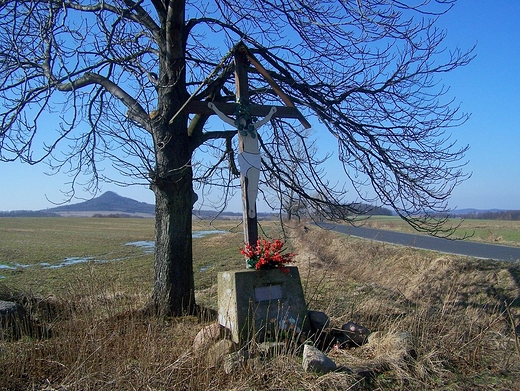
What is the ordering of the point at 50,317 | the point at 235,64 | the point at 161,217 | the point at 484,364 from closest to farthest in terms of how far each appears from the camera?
the point at 484,364 → the point at 50,317 → the point at 235,64 → the point at 161,217

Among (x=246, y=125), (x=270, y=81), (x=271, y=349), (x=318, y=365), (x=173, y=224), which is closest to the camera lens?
(x=318, y=365)

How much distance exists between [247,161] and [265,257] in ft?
4.25

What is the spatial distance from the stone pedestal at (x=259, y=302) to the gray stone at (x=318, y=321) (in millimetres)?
106

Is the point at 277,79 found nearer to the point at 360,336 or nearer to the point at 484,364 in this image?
the point at 360,336

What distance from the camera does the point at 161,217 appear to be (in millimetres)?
7848

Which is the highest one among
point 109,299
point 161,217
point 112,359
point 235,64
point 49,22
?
point 49,22

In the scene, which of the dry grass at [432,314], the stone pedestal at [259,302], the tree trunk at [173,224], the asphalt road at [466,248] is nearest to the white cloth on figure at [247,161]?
the stone pedestal at [259,302]

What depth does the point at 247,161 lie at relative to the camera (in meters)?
6.38

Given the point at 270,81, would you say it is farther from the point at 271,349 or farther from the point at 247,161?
the point at 271,349

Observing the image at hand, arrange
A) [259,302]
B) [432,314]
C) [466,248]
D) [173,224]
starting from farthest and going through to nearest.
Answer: [466,248] < [173,224] < [432,314] < [259,302]

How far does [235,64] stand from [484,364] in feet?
16.2

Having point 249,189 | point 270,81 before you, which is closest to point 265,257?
point 249,189

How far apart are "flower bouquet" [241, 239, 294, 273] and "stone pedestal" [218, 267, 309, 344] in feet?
0.24

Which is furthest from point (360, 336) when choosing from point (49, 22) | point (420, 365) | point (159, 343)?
point (49, 22)
